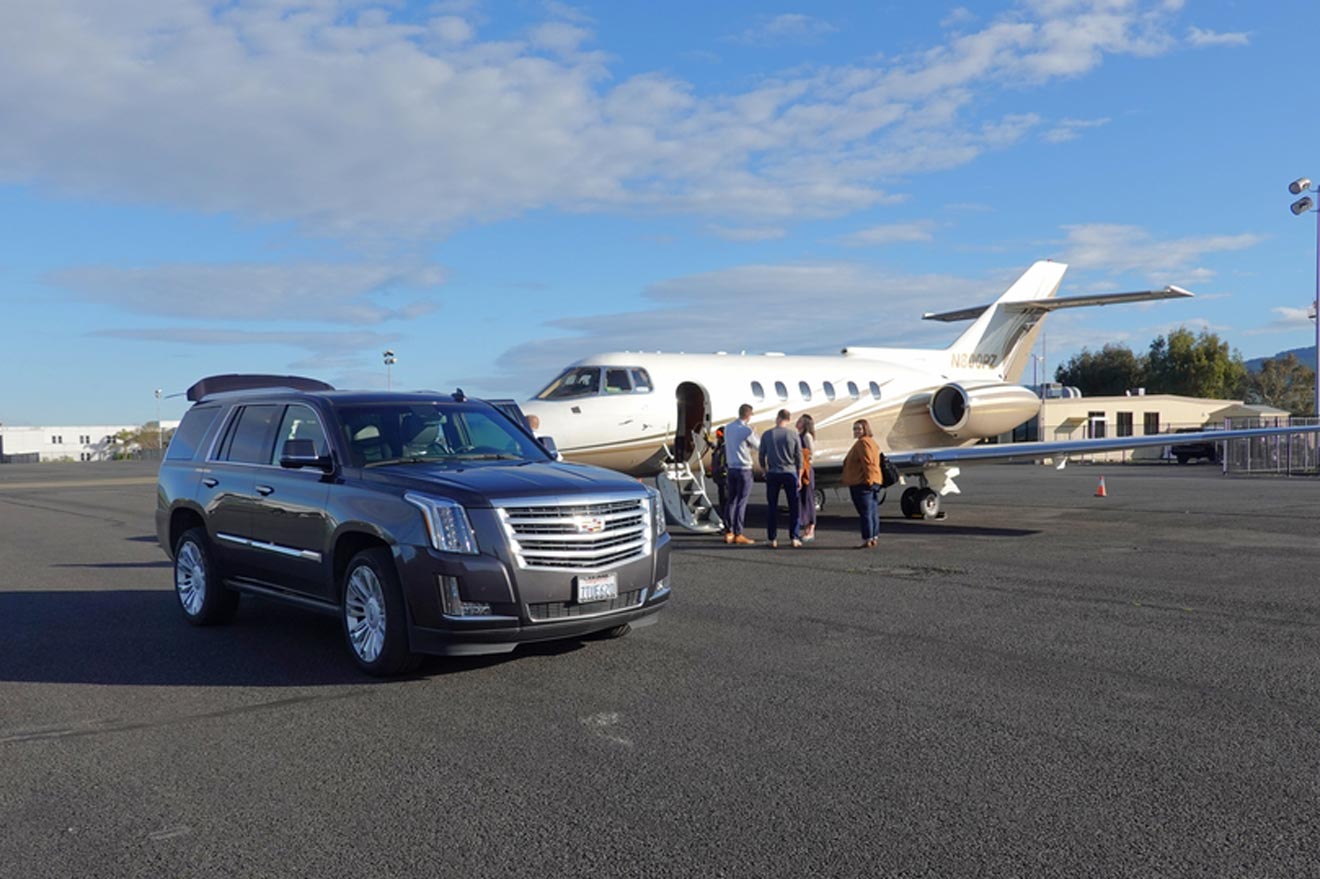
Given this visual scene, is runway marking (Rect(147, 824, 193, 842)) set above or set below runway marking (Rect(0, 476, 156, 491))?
below

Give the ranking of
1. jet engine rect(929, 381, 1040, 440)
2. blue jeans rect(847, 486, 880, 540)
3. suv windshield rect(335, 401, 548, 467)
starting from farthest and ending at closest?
jet engine rect(929, 381, 1040, 440)
blue jeans rect(847, 486, 880, 540)
suv windshield rect(335, 401, 548, 467)

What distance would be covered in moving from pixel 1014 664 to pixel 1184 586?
423 cm

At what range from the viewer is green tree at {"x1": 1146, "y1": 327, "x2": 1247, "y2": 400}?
78.4 metres

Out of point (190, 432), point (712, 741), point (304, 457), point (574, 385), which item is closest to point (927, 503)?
point (574, 385)

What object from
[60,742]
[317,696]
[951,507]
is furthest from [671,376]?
[60,742]

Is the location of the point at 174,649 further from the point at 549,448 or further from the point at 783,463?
the point at 783,463

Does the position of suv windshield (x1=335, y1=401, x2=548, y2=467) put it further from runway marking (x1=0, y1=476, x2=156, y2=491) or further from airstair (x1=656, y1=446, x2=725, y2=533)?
runway marking (x1=0, y1=476, x2=156, y2=491)

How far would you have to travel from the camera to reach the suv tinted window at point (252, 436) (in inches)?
328

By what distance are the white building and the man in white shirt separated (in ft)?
450

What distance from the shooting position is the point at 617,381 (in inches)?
676

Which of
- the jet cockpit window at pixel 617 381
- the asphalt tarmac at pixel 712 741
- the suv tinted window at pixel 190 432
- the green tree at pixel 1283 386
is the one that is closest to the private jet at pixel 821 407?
the jet cockpit window at pixel 617 381

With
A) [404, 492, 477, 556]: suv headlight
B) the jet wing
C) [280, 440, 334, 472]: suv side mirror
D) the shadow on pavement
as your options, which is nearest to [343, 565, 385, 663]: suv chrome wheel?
the shadow on pavement

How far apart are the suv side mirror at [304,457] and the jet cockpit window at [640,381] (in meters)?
9.98

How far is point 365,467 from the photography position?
7352 millimetres
